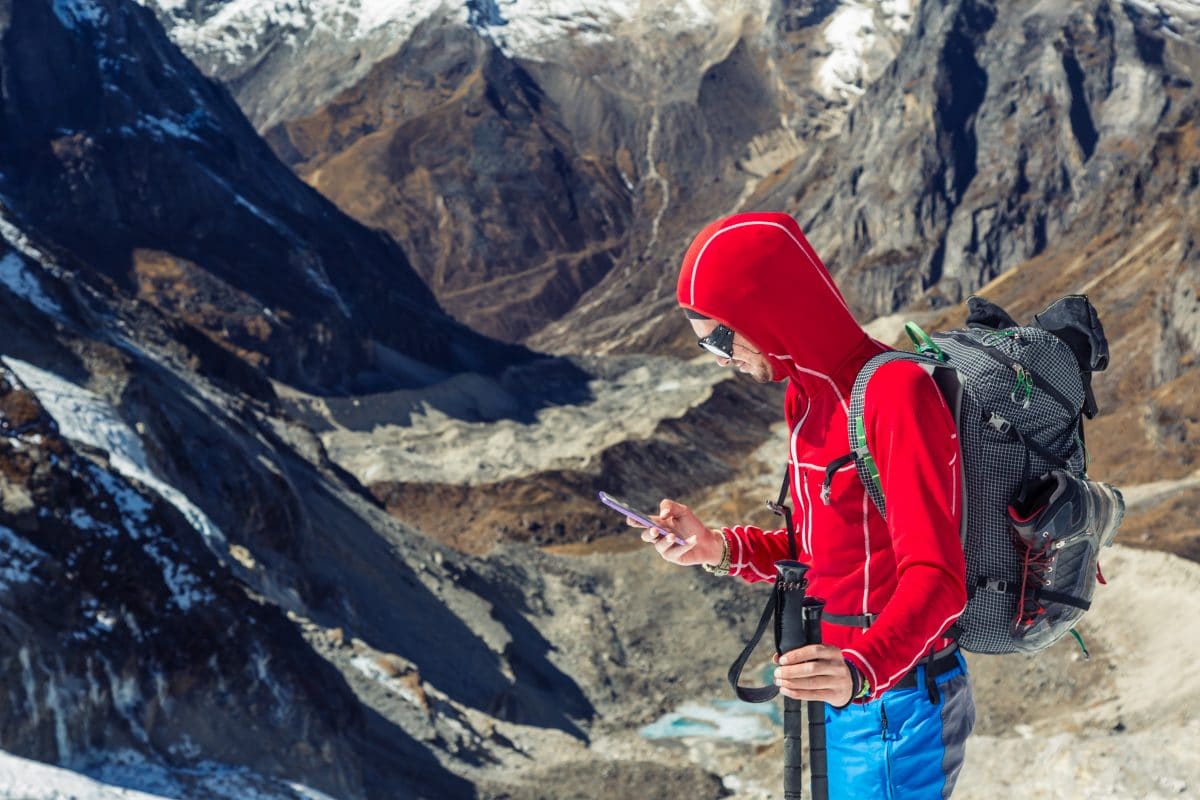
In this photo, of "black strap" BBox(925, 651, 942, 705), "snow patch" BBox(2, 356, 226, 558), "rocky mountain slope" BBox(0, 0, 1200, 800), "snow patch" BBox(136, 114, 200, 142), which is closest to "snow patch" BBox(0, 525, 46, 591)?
"rocky mountain slope" BBox(0, 0, 1200, 800)

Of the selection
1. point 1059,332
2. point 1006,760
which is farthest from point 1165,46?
point 1059,332

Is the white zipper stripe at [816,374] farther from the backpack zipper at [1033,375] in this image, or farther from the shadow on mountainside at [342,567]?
the shadow on mountainside at [342,567]

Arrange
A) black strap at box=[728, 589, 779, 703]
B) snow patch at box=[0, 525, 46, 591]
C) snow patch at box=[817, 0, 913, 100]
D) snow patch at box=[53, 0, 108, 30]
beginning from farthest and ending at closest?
snow patch at box=[817, 0, 913, 100] → snow patch at box=[53, 0, 108, 30] → snow patch at box=[0, 525, 46, 591] → black strap at box=[728, 589, 779, 703]

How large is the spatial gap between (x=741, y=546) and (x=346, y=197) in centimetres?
12596

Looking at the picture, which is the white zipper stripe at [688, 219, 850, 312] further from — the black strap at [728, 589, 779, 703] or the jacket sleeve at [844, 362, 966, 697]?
the black strap at [728, 589, 779, 703]

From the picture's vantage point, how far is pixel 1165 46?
108438 mm

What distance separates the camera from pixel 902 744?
3.63 meters

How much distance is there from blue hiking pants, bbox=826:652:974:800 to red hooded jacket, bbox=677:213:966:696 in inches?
6.6

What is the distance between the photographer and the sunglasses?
3.68 m

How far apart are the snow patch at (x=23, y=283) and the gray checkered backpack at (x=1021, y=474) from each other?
22179mm

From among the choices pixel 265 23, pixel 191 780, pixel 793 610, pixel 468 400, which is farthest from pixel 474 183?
pixel 793 610

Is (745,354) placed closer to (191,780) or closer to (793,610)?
(793,610)

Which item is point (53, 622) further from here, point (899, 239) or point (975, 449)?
point (899, 239)

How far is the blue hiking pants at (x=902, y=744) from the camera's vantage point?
143 inches
